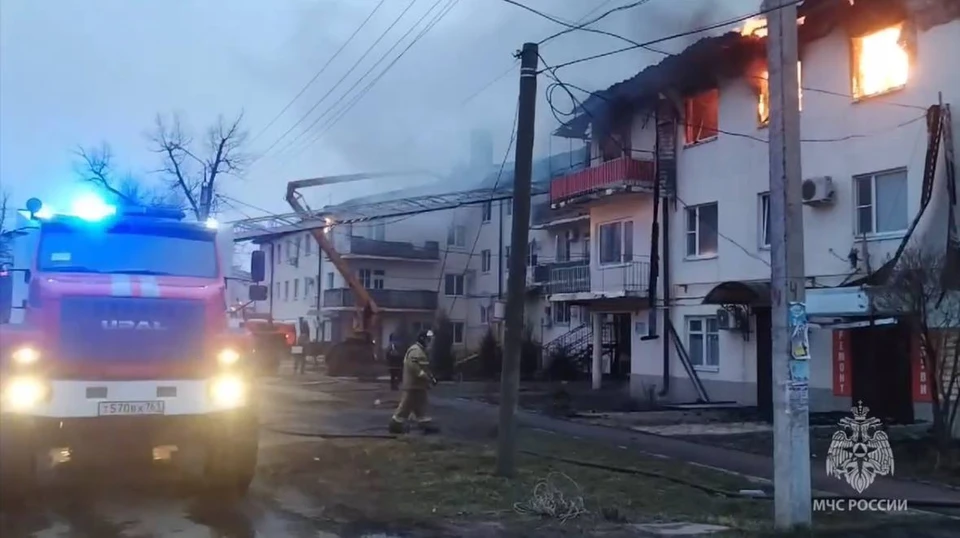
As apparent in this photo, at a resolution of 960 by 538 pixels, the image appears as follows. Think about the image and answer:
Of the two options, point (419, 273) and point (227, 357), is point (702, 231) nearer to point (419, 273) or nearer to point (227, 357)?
point (227, 357)

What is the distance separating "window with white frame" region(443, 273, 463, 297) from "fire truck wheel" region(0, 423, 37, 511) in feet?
162

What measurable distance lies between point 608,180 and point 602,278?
12.1 ft

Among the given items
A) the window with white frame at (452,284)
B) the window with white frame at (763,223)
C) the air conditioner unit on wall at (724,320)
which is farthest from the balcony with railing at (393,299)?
the window with white frame at (763,223)

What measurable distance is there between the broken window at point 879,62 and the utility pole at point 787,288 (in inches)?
521

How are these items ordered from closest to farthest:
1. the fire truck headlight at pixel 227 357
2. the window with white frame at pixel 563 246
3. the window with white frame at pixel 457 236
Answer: the fire truck headlight at pixel 227 357 < the window with white frame at pixel 563 246 < the window with white frame at pixel 457 236

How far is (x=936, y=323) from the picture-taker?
14242 millimetres

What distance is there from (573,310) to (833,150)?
20.8m

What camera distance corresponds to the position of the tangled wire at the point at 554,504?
31.2ft

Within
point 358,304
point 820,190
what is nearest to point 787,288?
point 820,190

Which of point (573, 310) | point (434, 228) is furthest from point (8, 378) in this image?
point (434, 228)

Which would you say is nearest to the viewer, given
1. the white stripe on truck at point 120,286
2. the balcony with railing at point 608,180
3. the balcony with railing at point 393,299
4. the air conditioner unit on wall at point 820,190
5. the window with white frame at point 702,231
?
the white stripe on truck at point 120,286

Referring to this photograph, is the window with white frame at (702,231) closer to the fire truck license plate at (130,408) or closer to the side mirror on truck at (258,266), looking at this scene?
the side mirror on truck at (258,266)

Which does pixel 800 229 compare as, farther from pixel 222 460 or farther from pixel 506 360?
pixel 222 460

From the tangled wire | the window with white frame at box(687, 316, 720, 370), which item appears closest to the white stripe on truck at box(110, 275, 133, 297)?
the tangled wire
